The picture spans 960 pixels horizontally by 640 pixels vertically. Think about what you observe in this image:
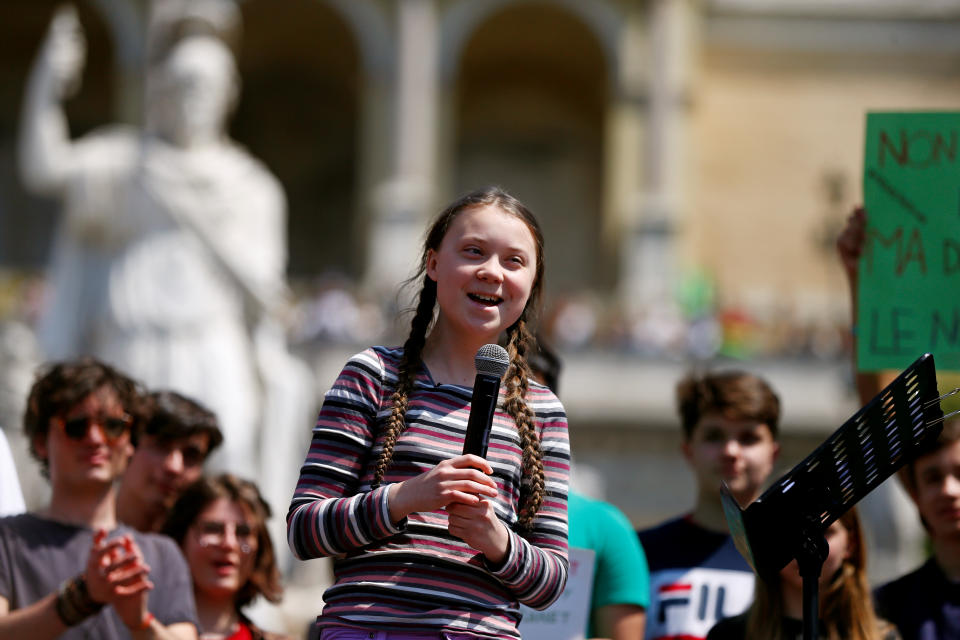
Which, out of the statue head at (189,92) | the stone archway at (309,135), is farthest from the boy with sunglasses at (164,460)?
the stone archway at (309,135)

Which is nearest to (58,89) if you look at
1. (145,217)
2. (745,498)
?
(145,217)

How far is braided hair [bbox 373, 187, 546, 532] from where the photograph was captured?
313cm

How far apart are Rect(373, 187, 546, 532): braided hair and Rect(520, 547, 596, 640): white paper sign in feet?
3.45

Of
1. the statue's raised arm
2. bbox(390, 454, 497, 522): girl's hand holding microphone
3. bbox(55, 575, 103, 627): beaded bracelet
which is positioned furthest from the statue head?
bbox(390, 454, 497, 522): girl's hand holding microphone

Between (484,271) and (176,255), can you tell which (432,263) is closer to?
(484,271)

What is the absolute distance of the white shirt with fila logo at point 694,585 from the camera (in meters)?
4.80

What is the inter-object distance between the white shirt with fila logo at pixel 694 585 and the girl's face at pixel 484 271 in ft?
6.08

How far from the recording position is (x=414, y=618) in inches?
118

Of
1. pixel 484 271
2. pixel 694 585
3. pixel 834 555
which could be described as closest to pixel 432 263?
pixel 484 271

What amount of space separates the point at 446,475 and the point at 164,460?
7.57ft

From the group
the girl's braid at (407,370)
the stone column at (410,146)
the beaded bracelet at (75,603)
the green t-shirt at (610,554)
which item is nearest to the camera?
the girl's braid at (407,370)

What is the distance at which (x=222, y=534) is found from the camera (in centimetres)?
459

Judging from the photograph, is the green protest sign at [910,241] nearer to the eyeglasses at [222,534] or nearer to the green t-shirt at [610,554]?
the green t-shirt at [610,554]

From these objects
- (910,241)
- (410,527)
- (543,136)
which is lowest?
(410,527)
